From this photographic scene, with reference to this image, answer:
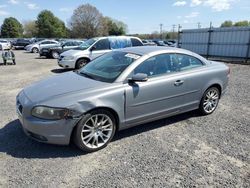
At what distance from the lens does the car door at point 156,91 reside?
3848 millimetres

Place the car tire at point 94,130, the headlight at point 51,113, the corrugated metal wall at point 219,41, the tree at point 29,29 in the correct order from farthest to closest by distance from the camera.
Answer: the tree at point 29,29, the corrugated metal wall at point 219,41, the car tire at point 94,130, the headlight at point 51,113

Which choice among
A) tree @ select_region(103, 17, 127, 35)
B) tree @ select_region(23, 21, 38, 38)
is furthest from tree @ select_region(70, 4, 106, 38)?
tree @ select_region(23, 21, 38, 38)

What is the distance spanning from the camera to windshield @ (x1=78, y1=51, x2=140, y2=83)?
13.1ft

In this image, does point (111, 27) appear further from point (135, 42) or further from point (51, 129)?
point (51, 129)

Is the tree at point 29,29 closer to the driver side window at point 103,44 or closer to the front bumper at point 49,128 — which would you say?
the driver side window at point 103,44

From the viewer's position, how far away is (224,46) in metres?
15.3

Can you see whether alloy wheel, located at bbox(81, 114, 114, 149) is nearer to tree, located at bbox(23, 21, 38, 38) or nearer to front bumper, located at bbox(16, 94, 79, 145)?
front bumper, located at bbox(16, 94, 79, 145)

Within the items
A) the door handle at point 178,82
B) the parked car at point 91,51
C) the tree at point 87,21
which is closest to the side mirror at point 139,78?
the door handle at point 178,82

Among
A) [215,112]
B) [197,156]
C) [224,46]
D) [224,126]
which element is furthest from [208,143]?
[224,46]

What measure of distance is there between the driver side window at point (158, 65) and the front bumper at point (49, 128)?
1.44 metres

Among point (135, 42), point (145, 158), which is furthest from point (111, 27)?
point (145, 158)

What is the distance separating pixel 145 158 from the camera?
11.3ft

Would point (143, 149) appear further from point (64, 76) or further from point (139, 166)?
point (64, 76)

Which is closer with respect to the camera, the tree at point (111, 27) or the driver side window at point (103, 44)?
the driver side window at point (103, 44)
